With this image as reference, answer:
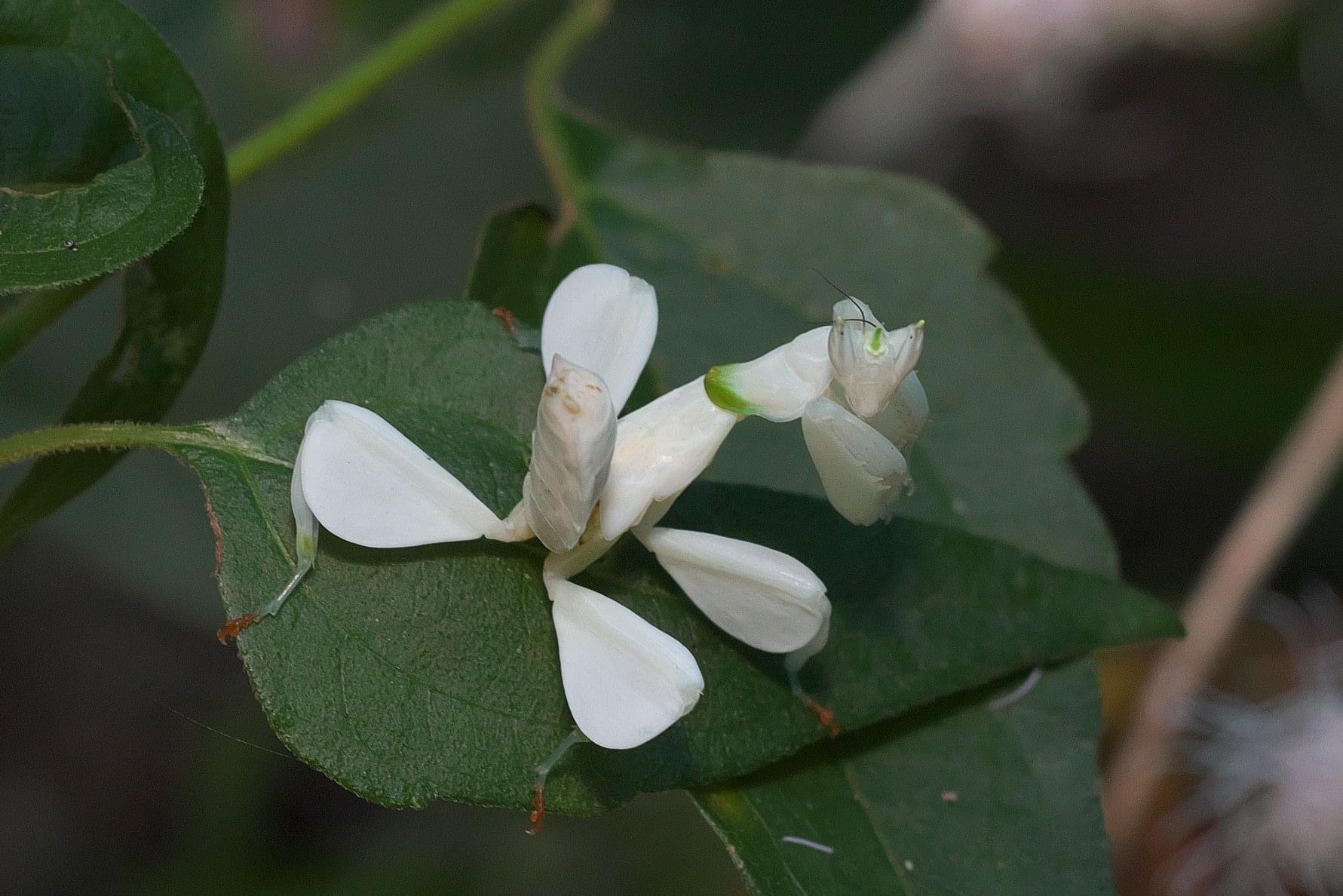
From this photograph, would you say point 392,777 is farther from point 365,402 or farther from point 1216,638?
point 1216,638

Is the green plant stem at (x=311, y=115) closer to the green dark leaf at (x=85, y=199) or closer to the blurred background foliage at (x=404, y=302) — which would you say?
the green dark leaf at (x=85, y=199)

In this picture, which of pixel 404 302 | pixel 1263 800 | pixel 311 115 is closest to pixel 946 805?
pixel 311 115

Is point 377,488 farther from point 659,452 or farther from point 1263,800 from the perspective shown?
point 1263,800

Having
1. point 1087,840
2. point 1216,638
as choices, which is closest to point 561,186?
point 1087,840

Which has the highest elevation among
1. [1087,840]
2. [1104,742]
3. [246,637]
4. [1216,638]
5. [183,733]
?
[246,637]

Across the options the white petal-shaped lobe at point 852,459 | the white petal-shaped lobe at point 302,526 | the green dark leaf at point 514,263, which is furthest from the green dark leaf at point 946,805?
the green dark leaf at point 514,263

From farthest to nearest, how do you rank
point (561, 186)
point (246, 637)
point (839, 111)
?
1. point (839, 111)
2. point (561, 186)
3. point (246, 637)
